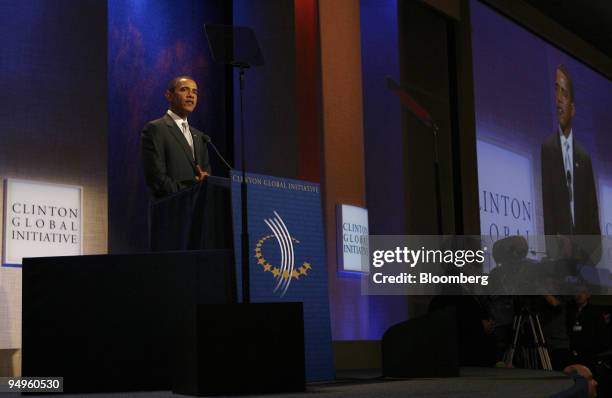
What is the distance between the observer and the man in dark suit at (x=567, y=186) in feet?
27.6

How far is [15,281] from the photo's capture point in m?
4.75

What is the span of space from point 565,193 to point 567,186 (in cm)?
10

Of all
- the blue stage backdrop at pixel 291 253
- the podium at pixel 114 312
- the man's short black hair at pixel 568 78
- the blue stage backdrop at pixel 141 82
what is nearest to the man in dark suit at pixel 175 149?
the blue stage backdrop at pixel 291 253

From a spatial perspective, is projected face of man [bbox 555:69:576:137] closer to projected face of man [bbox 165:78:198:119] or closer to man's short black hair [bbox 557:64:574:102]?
man's short black hair [bbox 557:64:574:102]

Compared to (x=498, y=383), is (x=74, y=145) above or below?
above

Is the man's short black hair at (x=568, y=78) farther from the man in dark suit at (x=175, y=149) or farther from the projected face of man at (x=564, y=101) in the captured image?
the man in dark suit at (x=175, y=149)

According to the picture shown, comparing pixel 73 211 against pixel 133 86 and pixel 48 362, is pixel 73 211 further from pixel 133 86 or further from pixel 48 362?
pixel 48 362

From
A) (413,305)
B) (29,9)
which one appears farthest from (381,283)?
(29,9)

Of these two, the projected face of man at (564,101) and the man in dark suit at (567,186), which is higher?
the projected face of man at (564,101)

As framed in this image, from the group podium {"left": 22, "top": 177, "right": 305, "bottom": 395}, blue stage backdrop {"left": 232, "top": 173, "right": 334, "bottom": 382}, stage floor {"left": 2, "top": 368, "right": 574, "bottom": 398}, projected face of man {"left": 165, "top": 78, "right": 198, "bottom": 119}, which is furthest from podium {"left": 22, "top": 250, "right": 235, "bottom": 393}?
projected face of man {"left": 165, "top": 78, "right": 198, "bottom": 119}

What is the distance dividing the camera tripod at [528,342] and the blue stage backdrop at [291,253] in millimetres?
2721

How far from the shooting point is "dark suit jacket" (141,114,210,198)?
384cm

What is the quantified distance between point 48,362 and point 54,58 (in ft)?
9.02

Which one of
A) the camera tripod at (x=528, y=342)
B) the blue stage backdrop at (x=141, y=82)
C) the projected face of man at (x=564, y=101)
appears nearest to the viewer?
the camera tripod at (x=528, y=342)
